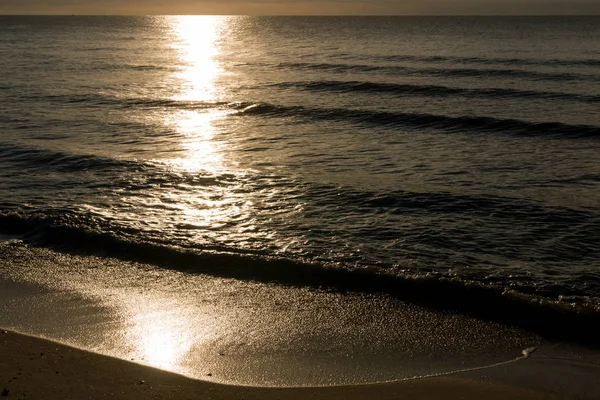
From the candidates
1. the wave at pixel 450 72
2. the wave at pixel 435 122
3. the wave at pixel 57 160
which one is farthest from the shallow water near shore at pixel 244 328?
the wave at pixel 450 72

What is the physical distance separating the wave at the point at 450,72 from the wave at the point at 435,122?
10.4 metres

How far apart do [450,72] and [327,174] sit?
2124 centimetres

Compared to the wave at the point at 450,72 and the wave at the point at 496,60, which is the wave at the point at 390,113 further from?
the wave at the point at 496,60

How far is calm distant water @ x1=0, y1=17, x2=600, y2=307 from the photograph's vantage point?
9719mm

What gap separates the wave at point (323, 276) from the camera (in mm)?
7633

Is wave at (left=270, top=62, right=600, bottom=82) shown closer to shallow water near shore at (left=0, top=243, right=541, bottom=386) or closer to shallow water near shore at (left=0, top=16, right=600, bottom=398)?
shallow water near shore at (left=0, top=16, right=600, bottom=398)

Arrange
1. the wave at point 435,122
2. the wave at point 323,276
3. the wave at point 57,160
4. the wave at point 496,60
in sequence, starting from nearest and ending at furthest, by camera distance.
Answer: the wave at point 323,276
the wave at point 57,160
the wave at point 435,122
the wave at point 496,60

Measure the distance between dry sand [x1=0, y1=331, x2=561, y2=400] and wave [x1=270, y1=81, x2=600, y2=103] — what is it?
20.4 m

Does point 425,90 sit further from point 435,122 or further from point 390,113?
point 435,122

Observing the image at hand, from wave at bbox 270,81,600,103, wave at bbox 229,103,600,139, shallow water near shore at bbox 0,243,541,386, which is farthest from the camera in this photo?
wave at bbox 270,81,600,103

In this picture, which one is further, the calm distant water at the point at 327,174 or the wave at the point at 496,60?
the wave at the point at 496,60

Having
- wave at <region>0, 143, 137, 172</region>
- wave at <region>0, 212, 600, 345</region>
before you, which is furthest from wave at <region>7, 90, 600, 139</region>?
wave at <region>0, 212, 600, 345</region>

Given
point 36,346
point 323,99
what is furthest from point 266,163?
point 323,99

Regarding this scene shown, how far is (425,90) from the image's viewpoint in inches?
1085
